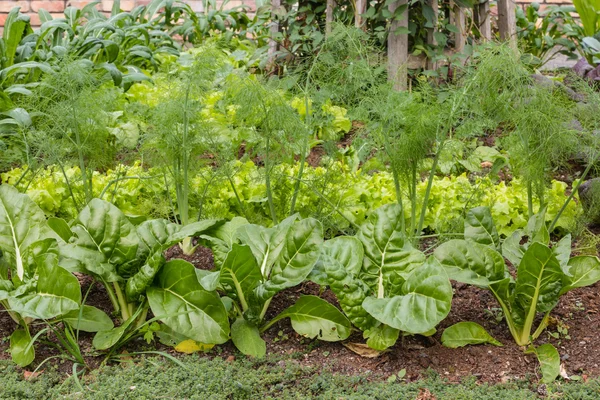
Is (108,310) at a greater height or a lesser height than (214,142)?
lesser

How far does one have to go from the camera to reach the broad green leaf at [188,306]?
288 centimetres

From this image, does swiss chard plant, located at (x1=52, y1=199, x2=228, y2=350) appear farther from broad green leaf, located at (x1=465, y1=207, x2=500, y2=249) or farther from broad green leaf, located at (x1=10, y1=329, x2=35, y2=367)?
broad green leaf, located at (x1=465, y1=207, x2=500, y2=249)

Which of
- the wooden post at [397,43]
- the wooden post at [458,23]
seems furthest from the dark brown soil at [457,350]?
the wooden post at [458,23]

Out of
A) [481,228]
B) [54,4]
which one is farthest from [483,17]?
[54,4]

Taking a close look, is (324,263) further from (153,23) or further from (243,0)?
(243,0)

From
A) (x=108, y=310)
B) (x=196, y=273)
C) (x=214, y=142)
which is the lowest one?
(x=108, y=310)

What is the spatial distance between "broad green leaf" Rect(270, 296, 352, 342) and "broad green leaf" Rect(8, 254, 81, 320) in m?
0.83

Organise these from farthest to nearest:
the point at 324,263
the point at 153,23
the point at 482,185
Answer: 1. the point at 153,23
2. the point at 482,185
3. the point at 324,263

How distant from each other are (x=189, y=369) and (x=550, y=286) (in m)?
1.36

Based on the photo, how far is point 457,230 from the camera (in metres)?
3.62

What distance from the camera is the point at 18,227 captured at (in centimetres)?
323

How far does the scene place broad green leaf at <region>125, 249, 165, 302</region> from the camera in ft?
9.59

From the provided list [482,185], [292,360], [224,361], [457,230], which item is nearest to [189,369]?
[224,361]

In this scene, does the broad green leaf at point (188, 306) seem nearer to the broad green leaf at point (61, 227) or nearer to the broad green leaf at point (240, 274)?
the broad green leaf at point (240, 274)
